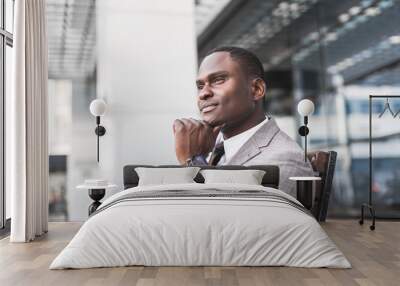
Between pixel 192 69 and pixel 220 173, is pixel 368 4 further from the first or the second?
pixel 220 173

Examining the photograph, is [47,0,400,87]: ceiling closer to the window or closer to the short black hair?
the short black hair

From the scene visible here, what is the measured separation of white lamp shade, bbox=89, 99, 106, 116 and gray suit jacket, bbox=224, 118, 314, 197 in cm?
165

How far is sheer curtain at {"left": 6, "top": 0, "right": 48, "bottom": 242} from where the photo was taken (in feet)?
17.5

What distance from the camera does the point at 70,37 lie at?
6621 millimetres

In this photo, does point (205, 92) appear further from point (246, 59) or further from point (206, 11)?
point (206, 11)

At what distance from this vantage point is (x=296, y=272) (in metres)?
3.79

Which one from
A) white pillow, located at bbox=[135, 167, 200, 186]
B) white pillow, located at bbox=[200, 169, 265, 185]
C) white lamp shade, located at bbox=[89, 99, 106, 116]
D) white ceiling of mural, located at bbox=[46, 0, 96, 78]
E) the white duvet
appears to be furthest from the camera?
white ceiling of mural, located at bbox=[46, 0, 96, 78]

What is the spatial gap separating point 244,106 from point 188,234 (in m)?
2.88

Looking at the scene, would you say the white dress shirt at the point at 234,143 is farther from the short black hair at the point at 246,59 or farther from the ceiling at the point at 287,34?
the ceiling at the point at 287,34

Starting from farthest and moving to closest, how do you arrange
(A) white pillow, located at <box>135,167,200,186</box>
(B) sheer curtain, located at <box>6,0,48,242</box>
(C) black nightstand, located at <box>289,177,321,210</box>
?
(C) black nightstand, located at <box>289,177,321,210</box>, (A) white pillow, located at <box>135,167,200,186</box>, (B) sheer curtain, located at <box>6,0,48,242</box>

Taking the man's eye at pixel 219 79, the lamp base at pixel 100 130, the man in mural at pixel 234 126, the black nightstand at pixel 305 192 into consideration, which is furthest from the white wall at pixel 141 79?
the black nightstand at pixel 305 192

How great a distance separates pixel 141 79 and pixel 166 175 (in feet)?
4.50

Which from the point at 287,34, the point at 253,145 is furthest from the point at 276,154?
the point at 287,34

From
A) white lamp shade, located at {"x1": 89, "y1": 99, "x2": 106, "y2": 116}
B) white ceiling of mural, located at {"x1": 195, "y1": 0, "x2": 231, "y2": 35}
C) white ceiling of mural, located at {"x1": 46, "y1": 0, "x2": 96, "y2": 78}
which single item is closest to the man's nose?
white ceiling of mural, located at {"x1": 195, "y1": 0, "x2": 231, "y2": 35}
